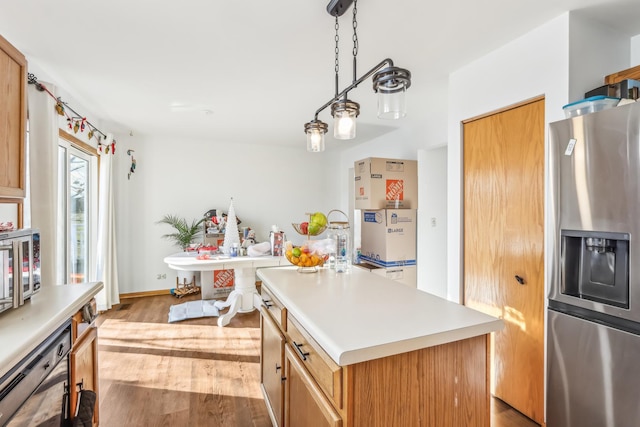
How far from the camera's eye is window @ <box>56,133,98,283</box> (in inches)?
124

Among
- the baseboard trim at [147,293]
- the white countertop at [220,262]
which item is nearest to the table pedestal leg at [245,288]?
the white countertop at [220,262]

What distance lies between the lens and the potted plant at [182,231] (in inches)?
183

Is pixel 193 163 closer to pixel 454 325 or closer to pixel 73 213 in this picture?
pixel 73 213

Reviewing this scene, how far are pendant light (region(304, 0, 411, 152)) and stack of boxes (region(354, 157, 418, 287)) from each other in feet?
6.40

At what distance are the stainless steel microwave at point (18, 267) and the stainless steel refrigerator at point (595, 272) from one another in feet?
7.74

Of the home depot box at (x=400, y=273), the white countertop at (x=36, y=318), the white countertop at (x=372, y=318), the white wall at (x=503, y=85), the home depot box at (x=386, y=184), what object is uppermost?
the white wall at (x=503, y=85)

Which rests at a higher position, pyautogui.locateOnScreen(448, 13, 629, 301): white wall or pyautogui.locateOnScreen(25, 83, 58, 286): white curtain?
pyautogui.locateOnScreen(448, 13, 629, 301): white wall

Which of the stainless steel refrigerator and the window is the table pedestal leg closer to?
the window

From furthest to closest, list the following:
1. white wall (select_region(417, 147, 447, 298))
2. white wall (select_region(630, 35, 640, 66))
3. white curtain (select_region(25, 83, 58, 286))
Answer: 1. white wall (select_region(417, 147, 447, 298))
2. white curtain (select_region(25, 83, 58, 286))
3. white wall (select_region(630, 35, 640, 66))

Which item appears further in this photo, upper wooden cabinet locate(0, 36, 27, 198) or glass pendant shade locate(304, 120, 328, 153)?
glass pendant shade locate(304, 120, 328, 153)

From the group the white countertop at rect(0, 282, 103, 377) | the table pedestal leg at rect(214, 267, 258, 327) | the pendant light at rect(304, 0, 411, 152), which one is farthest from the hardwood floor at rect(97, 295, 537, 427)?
the pendant light at rect(304, 0, 411, 152)

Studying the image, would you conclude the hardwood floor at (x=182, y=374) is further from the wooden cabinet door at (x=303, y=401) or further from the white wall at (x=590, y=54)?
the white wall at (x=590, y=54)

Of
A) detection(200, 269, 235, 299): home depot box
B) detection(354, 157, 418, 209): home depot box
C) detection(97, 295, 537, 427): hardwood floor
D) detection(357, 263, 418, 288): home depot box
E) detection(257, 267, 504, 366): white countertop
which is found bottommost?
detection(97, 295, 537, 427): hardwood floor

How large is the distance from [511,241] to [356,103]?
1.37 metres
